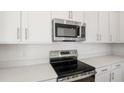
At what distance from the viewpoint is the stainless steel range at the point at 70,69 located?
138cm

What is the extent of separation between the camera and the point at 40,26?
1512 millimetres

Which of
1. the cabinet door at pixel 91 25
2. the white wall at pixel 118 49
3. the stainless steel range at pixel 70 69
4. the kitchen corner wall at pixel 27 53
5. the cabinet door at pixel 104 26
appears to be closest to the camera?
the stainless steel range at pixel 70 69

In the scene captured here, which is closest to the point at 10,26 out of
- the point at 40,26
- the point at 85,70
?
the point at 40,26

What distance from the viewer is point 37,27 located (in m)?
1.48

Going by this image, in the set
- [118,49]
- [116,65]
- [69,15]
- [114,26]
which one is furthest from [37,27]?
[118,49]

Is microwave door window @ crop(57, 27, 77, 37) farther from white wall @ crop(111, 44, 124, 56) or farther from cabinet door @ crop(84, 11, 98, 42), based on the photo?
white wall @ crop(111, 44, 124, 56)

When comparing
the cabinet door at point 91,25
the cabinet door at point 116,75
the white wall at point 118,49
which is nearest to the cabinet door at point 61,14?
the cabinet door at point 91,25

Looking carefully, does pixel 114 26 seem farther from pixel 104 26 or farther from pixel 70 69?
pixel 70 69

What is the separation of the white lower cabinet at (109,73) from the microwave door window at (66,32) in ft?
2.65

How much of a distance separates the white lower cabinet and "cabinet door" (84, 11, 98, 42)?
2.20 feet

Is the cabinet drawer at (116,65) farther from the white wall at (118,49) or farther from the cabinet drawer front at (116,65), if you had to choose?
the white wall at (118,49)

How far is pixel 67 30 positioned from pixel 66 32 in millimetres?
43

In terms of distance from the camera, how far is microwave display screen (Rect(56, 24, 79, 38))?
165 cm
